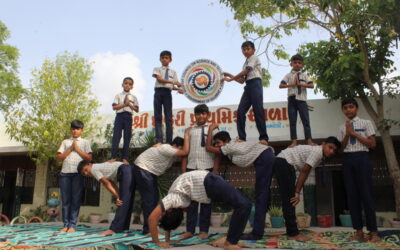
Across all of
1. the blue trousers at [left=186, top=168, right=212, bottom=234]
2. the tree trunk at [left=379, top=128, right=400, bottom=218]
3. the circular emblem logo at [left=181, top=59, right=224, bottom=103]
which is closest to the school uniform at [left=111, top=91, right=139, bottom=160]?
the circular emblem logo at [left=181, top=59, right=224, bottom=103]

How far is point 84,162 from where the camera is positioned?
213 inches

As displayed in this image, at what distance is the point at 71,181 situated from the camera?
5551 millimetres

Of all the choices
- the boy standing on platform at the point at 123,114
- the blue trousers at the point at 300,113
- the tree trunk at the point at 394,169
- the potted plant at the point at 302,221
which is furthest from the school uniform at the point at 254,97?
the tree trunk at the point at 394,169

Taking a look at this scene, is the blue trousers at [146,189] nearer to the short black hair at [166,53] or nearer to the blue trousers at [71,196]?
the blue trousers at [71,196]

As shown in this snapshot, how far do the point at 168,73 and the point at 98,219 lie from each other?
676 centimetres

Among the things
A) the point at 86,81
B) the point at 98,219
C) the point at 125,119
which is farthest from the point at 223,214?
the point at 86,81

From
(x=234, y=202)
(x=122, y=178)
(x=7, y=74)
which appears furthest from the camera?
(x=7, y=74)

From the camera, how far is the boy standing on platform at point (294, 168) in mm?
4492

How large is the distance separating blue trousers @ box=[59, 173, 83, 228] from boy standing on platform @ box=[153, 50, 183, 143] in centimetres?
145

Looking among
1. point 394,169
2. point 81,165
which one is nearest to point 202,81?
point 81,165

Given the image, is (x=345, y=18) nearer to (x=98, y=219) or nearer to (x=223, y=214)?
(x=223, y=214)

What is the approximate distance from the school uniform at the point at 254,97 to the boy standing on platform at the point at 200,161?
0.71 m

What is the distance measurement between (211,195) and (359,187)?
204 centimetres

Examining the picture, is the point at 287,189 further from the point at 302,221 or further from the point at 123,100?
the point at 302,221
